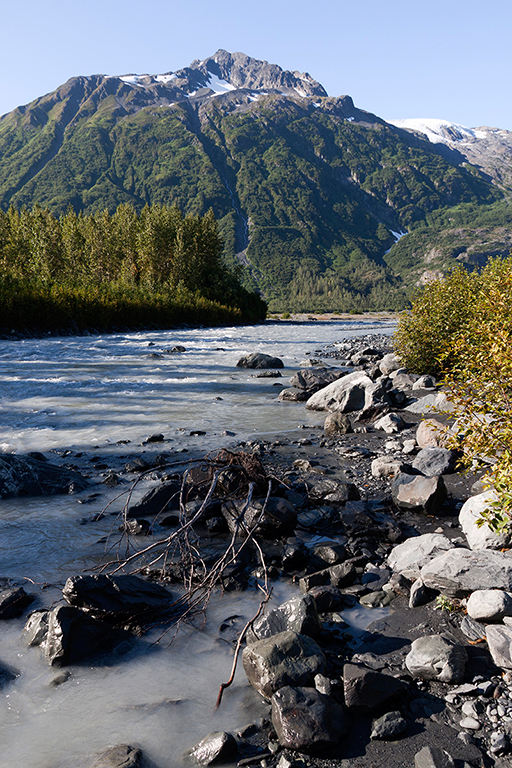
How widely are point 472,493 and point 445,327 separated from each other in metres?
9.42

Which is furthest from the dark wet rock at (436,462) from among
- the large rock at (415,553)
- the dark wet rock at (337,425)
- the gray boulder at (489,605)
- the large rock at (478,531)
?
the gray boulder at (489,605)

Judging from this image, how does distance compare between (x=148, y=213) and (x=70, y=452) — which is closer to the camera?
A: (x=70, y=452)

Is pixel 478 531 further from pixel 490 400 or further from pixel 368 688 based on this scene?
→ pixel 368 688

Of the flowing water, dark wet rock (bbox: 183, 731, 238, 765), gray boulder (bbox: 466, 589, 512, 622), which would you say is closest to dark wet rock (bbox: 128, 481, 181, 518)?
the flowing water

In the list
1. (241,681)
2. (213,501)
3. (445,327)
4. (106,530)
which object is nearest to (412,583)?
(241,681)

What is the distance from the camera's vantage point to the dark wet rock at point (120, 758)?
3.14 m

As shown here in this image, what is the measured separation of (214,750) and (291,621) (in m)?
1.31

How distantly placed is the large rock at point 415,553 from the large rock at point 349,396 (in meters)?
7.53

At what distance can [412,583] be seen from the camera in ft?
17.1

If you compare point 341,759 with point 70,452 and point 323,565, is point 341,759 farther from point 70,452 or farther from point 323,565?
point 70,452

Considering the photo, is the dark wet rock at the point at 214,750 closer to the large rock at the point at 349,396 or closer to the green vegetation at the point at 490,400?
the green vegetation at the point at 490,400

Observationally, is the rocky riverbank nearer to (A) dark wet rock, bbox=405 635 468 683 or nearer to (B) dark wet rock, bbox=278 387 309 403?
(A) dark wet rock, bbox=405 635 468 683

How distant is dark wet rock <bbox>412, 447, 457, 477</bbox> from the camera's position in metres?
8.23

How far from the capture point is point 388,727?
3.37 meters
